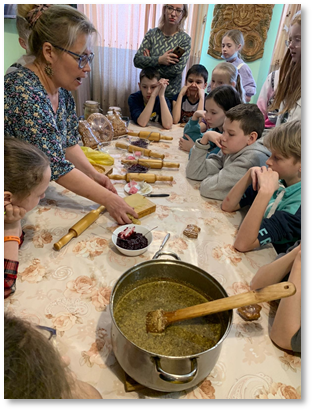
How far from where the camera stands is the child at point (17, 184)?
40.4 inches

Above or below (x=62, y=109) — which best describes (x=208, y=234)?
below

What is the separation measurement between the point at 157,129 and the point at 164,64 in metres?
0.87

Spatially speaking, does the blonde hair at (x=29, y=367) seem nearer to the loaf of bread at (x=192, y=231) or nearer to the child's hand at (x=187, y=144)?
the loaf of bread at (x=192, y=231)

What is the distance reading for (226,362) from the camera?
821 millimetres

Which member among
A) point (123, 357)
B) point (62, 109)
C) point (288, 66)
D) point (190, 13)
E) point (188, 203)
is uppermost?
point (190, 13)

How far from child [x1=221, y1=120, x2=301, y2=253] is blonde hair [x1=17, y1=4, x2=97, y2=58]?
1034 millimetres

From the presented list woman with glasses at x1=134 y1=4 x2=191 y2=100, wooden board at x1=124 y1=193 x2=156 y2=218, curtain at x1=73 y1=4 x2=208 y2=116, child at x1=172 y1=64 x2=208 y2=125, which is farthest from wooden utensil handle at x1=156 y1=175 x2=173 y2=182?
curtain at x1=73 y1=4 x2=208 y2=116

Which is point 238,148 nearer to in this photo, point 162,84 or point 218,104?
point 218,104

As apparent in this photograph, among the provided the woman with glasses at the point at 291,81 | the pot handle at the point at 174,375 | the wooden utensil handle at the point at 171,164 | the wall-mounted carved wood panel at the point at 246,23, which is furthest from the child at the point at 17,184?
the wall-mounted carved wood panel at the point at 246,23

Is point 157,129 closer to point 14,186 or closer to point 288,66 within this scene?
point 288,66

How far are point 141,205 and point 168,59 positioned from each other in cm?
227

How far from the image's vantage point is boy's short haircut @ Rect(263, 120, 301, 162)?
124cm

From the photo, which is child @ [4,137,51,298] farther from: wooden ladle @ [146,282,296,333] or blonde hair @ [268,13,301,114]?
blonde hair @ [268,13,301,114]

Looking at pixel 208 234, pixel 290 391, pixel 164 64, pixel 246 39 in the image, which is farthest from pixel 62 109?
pixel 246 39
